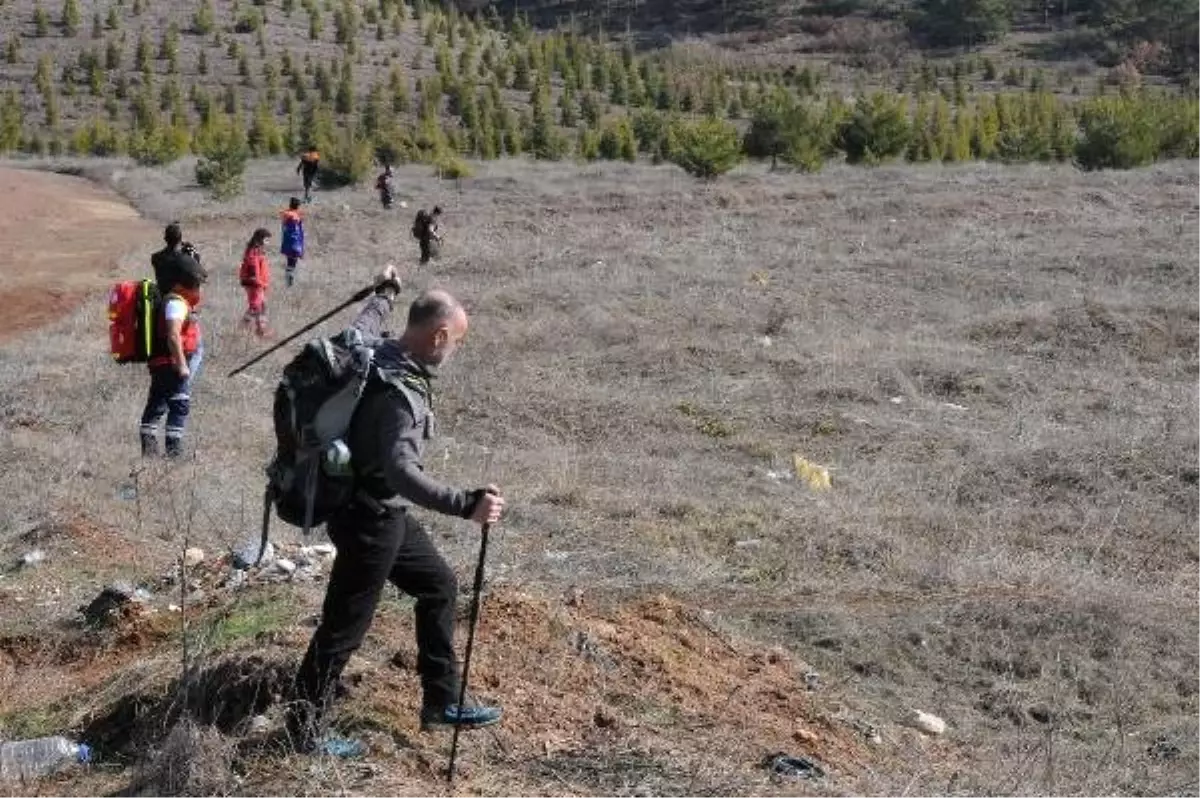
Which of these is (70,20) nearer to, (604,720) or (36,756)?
(36,756)

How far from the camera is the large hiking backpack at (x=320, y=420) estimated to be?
4402 mm

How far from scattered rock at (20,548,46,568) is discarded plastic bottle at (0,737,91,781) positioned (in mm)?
2640

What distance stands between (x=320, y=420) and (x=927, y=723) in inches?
136

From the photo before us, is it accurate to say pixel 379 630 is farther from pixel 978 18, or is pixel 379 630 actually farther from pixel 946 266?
pixel 978 18

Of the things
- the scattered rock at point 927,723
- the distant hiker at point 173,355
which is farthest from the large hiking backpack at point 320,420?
the distant hiker at point 173,355

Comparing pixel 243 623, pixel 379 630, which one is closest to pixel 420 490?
pixel 379 630

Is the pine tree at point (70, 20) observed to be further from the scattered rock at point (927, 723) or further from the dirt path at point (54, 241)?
the scattered rock at point (927, 723)

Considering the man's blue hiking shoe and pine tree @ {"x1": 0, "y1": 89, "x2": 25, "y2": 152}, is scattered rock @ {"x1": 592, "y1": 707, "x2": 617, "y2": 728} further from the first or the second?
pine tree @ {"x1": 0, "y1": 89, "x2": 25, "y2": 152}

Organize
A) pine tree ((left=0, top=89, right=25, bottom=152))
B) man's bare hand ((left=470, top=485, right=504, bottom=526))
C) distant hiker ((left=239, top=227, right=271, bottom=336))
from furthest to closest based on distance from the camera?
1. pine tree ((left=0, top=89, right=25, bottom=152))
2. distant hiker ((left=239, top=227, right=271, bottom=336))
3. man's bare hand ((left=470, top=485, right=504, bottom=526))

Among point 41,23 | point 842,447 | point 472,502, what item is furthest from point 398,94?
point 472,502

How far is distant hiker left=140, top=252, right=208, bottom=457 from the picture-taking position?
9.52 metres

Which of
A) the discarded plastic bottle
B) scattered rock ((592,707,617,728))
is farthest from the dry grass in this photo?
the discarded plastic bottle

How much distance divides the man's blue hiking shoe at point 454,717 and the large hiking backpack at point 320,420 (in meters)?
0.75

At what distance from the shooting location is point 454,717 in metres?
4.71
